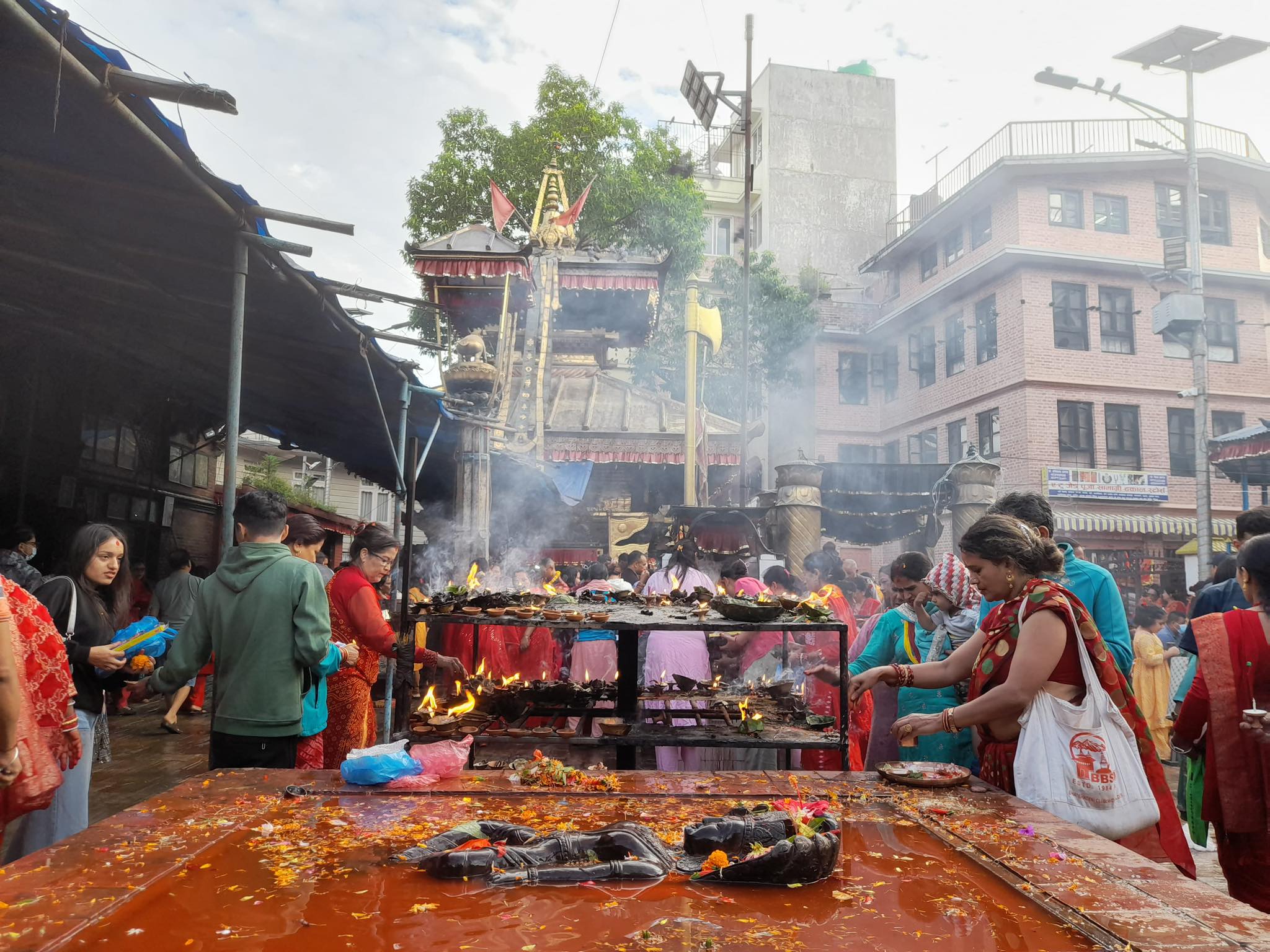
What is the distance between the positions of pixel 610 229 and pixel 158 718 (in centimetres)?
1996

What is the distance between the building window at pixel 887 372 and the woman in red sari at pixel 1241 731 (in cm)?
2689

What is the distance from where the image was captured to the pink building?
2230cm

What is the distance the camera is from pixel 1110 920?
7.10 feet

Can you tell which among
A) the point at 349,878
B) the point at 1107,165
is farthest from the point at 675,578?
the point at 1107,165

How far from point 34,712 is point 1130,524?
2491 centimetres

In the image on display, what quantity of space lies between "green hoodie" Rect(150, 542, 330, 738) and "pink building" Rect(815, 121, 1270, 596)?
71.1 feet

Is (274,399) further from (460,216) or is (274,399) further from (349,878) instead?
(460,216)

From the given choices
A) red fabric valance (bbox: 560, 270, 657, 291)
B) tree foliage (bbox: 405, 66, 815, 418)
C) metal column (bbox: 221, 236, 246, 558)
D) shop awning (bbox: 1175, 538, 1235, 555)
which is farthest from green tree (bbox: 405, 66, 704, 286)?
metal column (bbox: 221, 236, 246, 558)

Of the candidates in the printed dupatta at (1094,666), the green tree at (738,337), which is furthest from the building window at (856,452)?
the printed dupatta at (1094,666)

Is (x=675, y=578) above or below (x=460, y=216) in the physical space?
below

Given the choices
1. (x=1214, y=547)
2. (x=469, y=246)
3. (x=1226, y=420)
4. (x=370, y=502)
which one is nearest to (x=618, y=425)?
(x=469, y=246)

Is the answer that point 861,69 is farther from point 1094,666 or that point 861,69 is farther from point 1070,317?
point 1094,666

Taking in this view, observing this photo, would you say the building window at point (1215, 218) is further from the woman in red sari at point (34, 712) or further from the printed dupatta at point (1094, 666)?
the woman in red sari at point (34, 712)

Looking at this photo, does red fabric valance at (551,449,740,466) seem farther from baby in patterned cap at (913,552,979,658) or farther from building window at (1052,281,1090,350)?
baby in patterned cap at (913,552,979,658)
